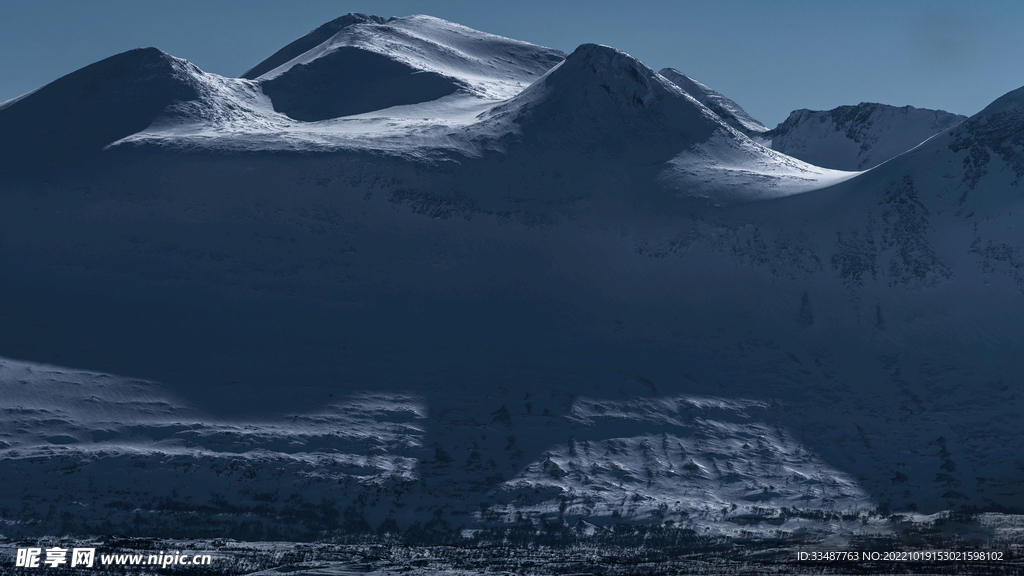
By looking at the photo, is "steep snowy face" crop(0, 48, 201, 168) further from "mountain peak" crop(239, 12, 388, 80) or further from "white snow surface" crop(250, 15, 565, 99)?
"mountain peak" crop(239, 12, 388, 80)

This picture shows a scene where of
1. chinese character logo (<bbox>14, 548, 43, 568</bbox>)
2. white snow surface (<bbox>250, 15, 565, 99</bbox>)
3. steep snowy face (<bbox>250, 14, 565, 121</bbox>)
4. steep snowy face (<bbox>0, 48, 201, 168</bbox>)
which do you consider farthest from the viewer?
white snow surface (<bbox>250, 15, 565, 99</bbox>)

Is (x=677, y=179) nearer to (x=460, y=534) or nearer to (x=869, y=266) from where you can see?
(x=869, y=266)

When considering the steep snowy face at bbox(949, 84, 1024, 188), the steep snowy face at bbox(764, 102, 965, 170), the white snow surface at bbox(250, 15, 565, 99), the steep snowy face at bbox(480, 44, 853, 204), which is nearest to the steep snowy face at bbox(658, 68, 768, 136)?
the steep snowy face at bbox(764, 102, 965, 170)

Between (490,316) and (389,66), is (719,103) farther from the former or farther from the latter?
(490,316)

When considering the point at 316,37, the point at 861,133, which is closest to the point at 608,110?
the point at 861,133

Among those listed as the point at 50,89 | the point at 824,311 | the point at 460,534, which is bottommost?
the point at 460,534

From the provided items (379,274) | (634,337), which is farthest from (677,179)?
(379,274)

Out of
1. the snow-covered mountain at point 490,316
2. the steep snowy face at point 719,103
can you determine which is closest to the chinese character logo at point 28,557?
the snow-covered mountain at point 490,316
